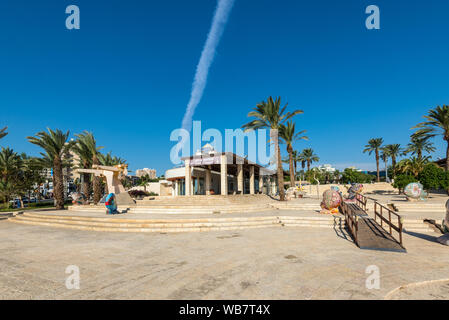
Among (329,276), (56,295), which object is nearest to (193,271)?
(56,295)

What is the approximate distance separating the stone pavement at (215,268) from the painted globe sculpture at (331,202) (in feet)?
15.1

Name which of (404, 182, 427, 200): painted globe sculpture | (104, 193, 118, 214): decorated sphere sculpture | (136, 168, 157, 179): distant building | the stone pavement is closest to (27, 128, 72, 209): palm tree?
(104, 193, 118, 214): decorated sphere sculpture

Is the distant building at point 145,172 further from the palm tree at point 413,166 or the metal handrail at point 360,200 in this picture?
the metal handrail at point 360,200

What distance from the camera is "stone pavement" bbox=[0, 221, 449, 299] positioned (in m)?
4.29

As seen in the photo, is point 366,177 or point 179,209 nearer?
point 179,209

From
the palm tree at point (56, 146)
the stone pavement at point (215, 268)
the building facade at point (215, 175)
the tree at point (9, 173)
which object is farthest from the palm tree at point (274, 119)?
the tree at point (9, 173)

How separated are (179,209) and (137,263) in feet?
37.9

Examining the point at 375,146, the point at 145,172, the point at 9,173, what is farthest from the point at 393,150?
the point at 145,172

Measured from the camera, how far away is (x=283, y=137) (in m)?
29.2

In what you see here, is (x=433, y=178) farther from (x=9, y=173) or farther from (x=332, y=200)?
(x=9, y=173)

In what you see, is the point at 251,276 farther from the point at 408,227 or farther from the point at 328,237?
the point at 408,227

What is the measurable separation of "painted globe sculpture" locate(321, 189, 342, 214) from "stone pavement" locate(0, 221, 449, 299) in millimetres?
4602

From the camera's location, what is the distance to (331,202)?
1342cm
